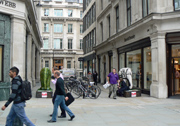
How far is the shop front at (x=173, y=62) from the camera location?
13020 millimetres

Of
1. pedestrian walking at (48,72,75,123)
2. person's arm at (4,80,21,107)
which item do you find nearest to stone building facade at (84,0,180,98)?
pedestrian walking at (48,72,75,123)

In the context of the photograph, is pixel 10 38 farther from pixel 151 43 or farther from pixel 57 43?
pixel 57 43

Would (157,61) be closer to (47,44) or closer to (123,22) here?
(123,22)

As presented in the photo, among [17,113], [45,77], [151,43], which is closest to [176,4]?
[151,43]

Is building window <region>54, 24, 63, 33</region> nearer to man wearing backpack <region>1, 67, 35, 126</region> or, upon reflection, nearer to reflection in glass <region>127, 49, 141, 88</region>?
reflection in glass <region>127, 49, 141, 88</region>

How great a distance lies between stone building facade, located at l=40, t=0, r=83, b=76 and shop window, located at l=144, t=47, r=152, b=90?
1586 inches

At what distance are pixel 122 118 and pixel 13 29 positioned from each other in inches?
334

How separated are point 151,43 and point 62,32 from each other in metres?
44.6

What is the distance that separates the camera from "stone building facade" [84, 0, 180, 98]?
12930 mm

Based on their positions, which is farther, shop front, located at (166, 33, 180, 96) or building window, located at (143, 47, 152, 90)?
building window, located at (143, 47, 152, 90)

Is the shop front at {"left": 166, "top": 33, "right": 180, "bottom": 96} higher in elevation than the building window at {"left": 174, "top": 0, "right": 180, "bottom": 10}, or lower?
lower

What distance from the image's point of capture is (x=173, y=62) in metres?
13.6

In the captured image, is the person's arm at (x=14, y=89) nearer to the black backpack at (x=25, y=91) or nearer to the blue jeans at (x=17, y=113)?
the black backpack at (x=25, y=91)

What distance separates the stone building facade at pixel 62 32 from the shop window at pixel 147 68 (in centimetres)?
4027
